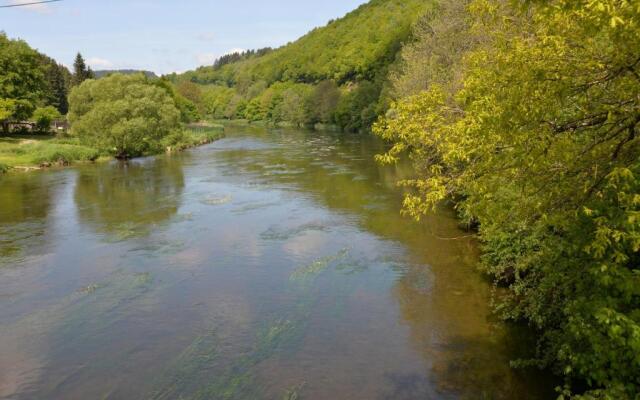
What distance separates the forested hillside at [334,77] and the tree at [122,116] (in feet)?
92.5

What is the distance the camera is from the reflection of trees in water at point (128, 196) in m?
24.7

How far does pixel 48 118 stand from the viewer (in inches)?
2613

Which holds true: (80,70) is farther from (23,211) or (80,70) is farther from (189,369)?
(189,369)

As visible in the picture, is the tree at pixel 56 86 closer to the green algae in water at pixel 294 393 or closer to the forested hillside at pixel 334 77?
the forested hillside at pixel 334 77

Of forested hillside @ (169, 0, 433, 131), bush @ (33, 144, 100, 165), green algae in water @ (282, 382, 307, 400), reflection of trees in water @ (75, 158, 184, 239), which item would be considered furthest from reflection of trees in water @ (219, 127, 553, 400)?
forested hillside @ (169, 0, 433, 131)

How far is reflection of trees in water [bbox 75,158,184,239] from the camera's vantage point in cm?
2467

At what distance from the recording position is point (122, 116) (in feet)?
169

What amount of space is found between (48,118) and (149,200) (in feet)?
150

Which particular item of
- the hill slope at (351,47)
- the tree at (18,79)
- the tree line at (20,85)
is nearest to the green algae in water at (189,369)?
the tree line at (20,85)

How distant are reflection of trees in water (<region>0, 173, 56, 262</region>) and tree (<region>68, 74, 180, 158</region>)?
11.4 meters

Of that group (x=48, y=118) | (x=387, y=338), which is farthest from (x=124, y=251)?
(x=48, y=118)

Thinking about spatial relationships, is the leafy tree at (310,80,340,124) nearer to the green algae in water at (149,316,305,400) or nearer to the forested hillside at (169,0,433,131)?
the forested hillside at (169,0,433,131)

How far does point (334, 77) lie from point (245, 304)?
12364 centimetres

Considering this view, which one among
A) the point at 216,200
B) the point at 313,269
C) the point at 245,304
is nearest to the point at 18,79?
the point at 216,200
